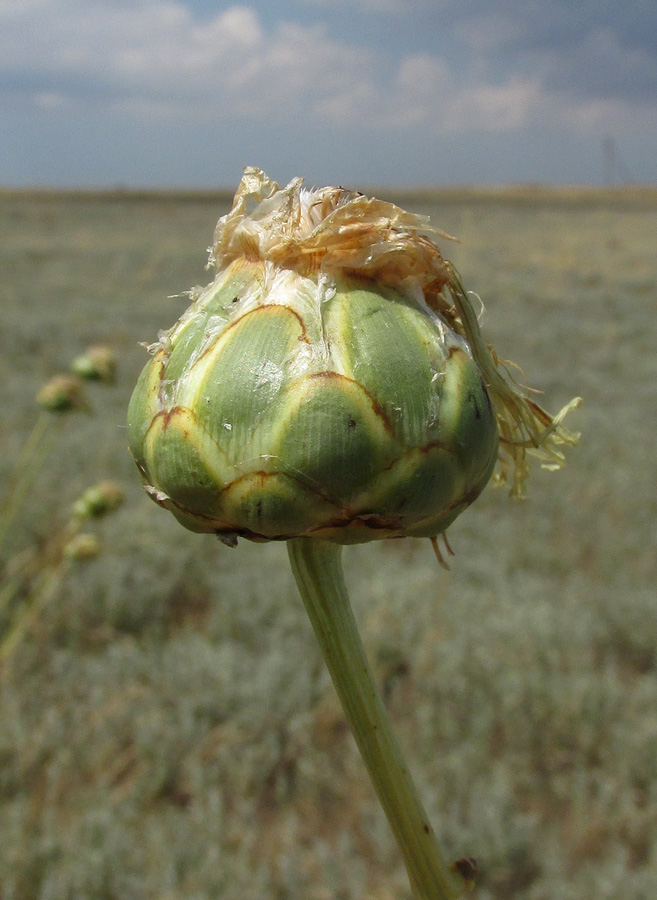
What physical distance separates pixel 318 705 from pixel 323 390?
320cm

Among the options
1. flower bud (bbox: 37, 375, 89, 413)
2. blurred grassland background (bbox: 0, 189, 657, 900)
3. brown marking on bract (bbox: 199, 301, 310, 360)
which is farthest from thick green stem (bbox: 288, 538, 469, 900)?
blurred grassland background (bbox: 0, 189, 657, 900)

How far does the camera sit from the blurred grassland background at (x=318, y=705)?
276 cm

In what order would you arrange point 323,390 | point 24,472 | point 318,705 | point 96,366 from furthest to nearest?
1. point 24,472
2. point 318,705
3. point 96,366
4. point 323,390

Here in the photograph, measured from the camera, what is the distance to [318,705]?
356 cm

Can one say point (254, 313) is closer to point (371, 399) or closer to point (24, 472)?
point (371, 399)

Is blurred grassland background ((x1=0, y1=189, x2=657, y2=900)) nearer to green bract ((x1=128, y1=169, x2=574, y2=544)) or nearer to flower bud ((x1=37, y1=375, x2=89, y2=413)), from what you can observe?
flower bud ((x1=37, y1=375, x2=89, y2=413))

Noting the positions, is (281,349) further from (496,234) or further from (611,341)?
(496,234)

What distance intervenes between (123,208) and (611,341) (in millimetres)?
28717

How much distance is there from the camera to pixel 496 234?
2620 centimetres

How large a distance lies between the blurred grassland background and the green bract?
209cm

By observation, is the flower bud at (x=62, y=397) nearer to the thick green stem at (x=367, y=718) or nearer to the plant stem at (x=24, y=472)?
the plant stem at (x=24, y=472)

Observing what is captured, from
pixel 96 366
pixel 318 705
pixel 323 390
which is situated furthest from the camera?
pixel 318 705

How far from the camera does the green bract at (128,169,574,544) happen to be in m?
0.59

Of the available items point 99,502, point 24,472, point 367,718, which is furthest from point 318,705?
point 367,718
